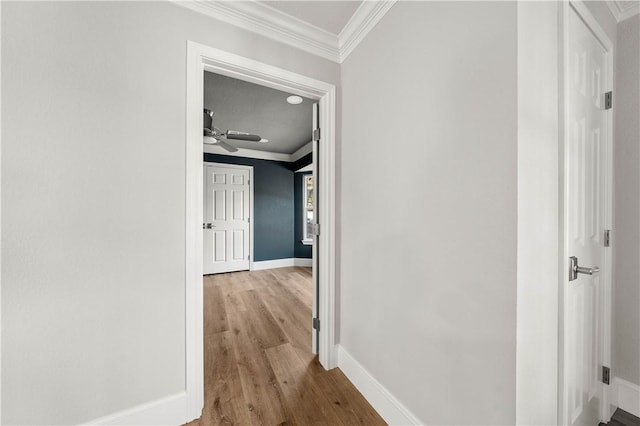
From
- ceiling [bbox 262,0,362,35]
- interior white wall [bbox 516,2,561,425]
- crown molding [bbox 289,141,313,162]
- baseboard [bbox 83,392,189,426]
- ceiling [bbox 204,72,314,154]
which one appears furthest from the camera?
crown molding [bbox 289,141,313,162]

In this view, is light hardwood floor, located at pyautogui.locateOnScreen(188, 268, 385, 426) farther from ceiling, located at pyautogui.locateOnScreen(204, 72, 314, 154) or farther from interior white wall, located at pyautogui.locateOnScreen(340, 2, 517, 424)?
ceiling, located at pyautogui.locateOnScreen(204, 72, 314, 154)

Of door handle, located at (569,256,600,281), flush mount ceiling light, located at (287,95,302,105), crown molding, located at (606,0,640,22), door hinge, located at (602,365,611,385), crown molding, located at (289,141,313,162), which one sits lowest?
door hinge, located at (602,365,611,385)

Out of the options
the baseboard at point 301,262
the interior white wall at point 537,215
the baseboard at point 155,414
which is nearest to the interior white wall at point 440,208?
the interior white wall at point 537,215

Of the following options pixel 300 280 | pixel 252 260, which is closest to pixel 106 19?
pixel 300 280

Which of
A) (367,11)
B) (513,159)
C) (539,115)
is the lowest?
(513,159)

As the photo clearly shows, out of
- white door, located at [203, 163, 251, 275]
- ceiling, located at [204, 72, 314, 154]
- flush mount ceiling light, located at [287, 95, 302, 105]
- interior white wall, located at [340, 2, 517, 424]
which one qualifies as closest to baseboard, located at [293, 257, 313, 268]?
white door, located at [203, 163, 251, 275]

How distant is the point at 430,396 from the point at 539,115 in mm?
→ 1286

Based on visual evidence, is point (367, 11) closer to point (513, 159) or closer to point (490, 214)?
point (513, 159)

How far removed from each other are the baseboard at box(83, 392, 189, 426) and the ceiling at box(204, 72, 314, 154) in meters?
2.61

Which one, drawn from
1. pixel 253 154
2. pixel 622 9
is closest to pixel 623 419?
pixel 622 9

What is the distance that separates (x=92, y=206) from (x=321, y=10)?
1769mm

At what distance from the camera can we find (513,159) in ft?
2.68

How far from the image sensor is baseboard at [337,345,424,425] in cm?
125

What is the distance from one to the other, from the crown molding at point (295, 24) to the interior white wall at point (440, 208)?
0.33ft
